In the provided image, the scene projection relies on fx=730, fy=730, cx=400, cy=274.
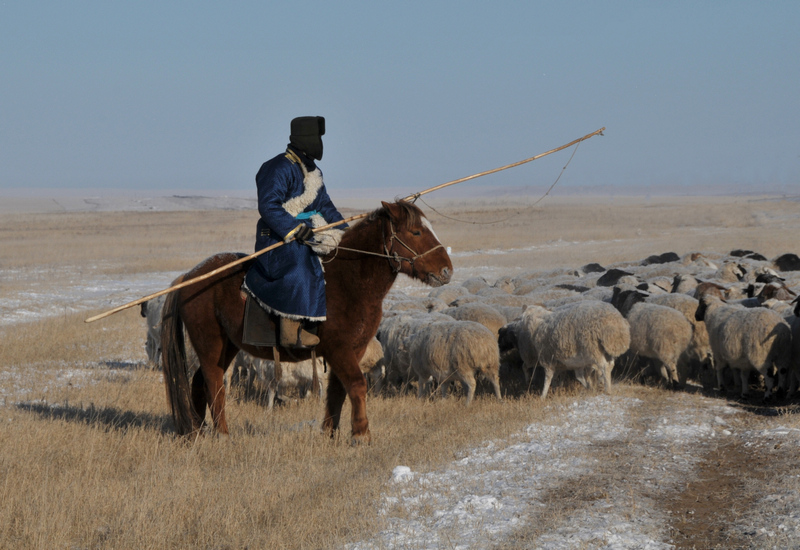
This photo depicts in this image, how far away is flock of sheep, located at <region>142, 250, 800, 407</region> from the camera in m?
9.52

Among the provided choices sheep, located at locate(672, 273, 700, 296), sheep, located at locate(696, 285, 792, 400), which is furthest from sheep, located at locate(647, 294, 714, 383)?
sheep, located at locate(672, 273, 700, 296)

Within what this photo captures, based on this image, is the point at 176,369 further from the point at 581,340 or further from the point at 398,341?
the point at 581,340

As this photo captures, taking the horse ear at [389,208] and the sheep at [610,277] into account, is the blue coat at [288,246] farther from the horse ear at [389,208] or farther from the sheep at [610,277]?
Result: the sheep at [610,277]

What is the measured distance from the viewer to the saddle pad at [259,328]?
6.32 m

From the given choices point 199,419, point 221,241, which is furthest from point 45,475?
point 221,241

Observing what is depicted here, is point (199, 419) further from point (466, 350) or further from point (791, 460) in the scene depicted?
point (791, 460)

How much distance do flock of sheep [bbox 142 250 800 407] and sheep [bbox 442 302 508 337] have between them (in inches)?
0.7

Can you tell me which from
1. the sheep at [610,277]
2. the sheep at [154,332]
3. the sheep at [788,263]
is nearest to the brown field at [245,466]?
the sheep at [154,332]

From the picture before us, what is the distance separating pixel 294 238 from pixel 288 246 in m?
0.10

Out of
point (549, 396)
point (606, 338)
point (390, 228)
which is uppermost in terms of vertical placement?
point (390, 228)

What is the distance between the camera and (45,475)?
550 cm

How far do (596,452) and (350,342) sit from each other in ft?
7.62

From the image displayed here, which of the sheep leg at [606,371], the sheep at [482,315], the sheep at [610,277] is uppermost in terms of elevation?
the sheep at [610,277]

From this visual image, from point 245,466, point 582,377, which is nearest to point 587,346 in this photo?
point 582,377
